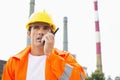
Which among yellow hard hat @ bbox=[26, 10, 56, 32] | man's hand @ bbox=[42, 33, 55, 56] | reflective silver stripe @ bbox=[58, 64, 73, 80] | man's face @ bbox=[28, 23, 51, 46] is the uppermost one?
yellow hard hat @ bbox=[26, 10, 56, 32]

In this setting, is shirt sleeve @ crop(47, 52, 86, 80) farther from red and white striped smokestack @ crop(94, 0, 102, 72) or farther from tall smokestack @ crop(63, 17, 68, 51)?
red and white striped smokestack @ crop(94, 0, 102, 72)

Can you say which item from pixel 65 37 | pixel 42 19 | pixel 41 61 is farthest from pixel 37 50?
pixel 65 37

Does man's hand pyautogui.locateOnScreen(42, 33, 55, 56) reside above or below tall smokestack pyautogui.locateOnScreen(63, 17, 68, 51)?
below

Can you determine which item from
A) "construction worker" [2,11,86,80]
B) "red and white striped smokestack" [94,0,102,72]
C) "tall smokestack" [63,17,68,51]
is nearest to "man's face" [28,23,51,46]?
"construction worker" [2,11,86,80]

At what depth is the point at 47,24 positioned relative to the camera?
98.8 inches

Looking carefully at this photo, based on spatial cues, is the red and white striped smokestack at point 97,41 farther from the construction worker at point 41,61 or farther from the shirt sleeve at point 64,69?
the shirt sleeve at point 64,69

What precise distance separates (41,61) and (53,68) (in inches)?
8.4

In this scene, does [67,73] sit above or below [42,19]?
below

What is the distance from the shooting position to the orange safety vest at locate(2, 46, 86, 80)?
7.52 ft

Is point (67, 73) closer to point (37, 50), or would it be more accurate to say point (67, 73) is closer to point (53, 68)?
point (53, 68)

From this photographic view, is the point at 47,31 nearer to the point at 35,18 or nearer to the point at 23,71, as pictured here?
the point at 35,18

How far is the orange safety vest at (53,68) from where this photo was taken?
229 centimetres

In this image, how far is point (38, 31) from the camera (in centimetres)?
246

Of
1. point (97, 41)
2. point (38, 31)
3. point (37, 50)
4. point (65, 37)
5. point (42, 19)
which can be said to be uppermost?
point (65, 37)
